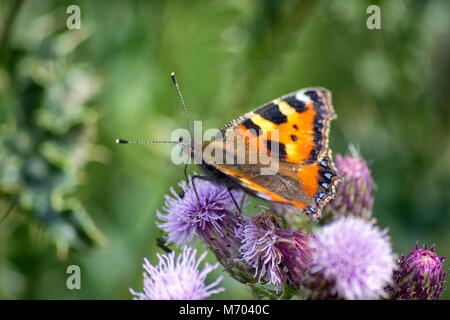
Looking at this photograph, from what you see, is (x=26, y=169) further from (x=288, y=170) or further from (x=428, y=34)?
(x=428, y=34)

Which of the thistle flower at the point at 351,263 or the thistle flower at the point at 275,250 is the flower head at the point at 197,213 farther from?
the thistle flower at the point at 351,263

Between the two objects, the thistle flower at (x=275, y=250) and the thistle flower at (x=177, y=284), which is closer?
the thistle flower at (x=177, y=284)

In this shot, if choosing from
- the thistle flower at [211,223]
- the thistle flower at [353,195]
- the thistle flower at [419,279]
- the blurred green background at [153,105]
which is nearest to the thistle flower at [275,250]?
the thistle flower at [211,223]

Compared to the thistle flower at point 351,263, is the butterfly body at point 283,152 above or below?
above

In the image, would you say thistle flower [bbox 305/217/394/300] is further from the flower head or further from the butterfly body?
the flower head

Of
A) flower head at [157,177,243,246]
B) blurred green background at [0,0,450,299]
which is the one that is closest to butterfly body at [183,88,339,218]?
flower head at [157,177,243,246]

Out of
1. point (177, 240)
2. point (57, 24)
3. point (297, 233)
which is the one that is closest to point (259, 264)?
point (297, 233)

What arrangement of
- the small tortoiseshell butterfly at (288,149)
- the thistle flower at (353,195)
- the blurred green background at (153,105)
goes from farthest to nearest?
the blurred green background at (153,105), the thistle flower at (353,195), the small tortoiseshell butterfly at (288,149)
